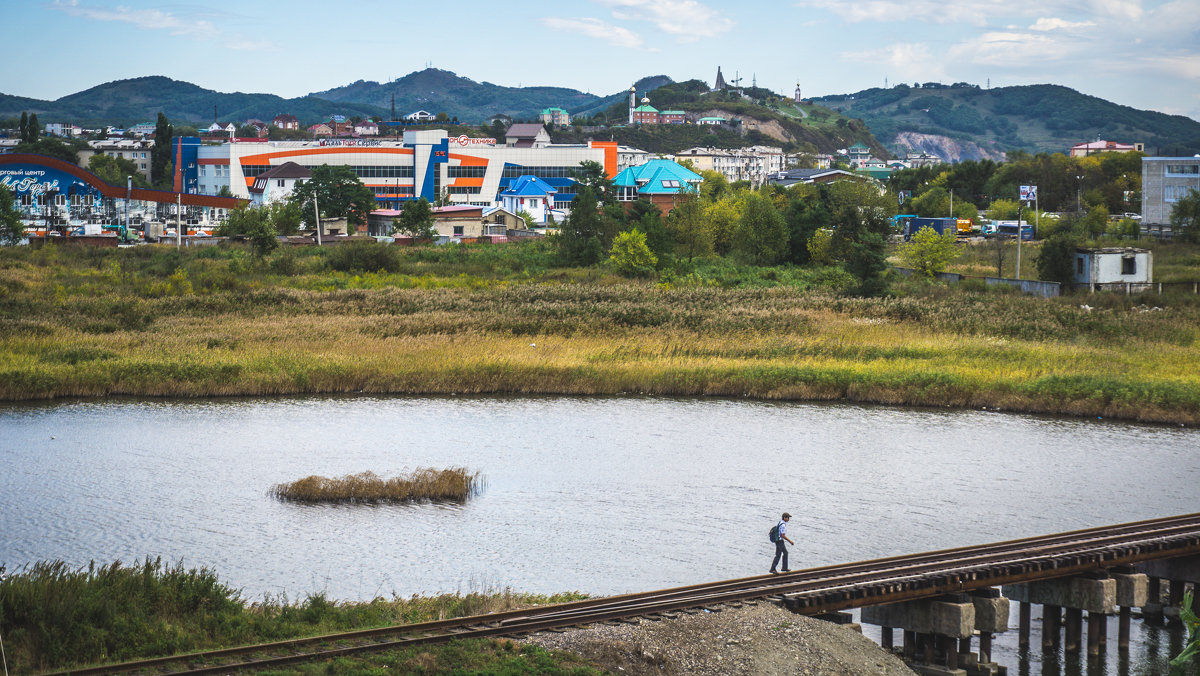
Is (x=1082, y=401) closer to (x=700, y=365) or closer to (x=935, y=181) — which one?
(x=700, y=365)

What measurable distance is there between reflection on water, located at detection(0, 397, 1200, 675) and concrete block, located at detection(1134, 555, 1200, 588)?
3.91 ft

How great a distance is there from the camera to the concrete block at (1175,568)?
1794cm

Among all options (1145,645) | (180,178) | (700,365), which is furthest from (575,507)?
(180,178)

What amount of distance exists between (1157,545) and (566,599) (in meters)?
9.20

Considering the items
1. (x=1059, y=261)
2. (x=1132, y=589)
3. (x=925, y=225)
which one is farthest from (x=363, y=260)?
(x=1132, y=589)

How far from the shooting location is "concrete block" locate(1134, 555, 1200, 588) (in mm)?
17938

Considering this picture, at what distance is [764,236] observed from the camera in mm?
68250

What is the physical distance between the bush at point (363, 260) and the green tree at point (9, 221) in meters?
21.8

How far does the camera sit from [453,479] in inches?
910

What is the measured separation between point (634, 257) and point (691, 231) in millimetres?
11742

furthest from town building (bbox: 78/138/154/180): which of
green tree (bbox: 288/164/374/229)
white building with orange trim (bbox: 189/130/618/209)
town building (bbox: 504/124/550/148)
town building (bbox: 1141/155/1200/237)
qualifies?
town building (bbox: 1141/155/1200/237)

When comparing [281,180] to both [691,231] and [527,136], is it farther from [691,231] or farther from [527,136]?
[527,136]

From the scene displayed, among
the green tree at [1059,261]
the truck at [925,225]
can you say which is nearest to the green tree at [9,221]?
the truck at [925,225]

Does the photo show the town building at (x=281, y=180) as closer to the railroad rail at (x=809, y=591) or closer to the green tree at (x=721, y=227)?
the green tree at (x=721, y=227)
